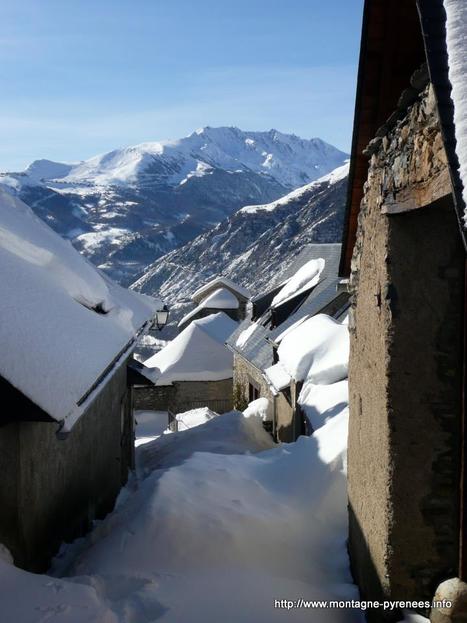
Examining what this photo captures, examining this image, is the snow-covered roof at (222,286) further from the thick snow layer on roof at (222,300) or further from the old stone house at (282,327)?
the old stone house at (282,327)

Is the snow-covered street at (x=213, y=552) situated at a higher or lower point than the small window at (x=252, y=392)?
higher

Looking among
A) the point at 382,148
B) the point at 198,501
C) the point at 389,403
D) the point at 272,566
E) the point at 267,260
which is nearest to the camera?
the point at 389,403

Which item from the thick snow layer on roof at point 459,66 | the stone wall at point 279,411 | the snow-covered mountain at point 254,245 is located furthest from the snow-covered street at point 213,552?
the snow-covered mountain at point 254,245

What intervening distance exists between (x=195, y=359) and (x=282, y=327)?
1198 cm

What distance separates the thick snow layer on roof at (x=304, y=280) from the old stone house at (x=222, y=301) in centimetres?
2051

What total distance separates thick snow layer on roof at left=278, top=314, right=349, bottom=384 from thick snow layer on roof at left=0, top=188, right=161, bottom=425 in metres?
3.35

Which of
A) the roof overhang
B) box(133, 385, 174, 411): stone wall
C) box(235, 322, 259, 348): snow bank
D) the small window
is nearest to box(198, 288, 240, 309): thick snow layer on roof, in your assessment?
box(133, 385, 174, 411): stone wall

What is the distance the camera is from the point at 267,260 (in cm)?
9150

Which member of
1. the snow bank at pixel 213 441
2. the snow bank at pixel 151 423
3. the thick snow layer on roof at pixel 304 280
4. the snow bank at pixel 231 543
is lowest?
the snow bank at pixel 151 423

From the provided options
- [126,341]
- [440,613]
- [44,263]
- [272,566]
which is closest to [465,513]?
[440,613]

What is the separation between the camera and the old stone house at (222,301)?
41781mm

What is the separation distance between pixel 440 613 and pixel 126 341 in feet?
16.6

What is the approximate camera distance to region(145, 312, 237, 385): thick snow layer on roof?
91.8 ft

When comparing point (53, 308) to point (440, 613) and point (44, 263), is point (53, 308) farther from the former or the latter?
point (440, 613)
